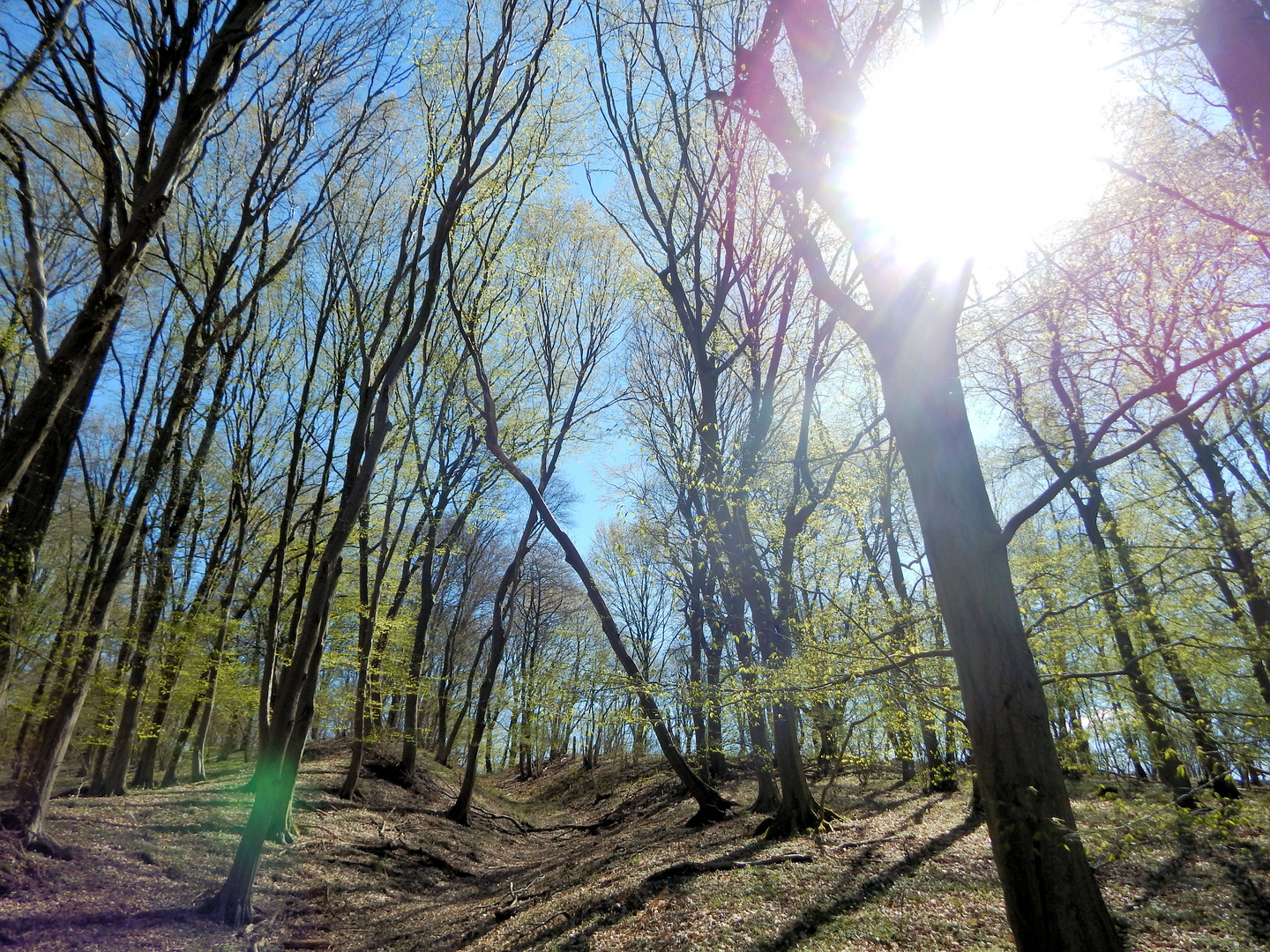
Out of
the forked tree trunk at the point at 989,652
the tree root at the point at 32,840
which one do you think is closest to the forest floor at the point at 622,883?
the tree root at the point at 32,840

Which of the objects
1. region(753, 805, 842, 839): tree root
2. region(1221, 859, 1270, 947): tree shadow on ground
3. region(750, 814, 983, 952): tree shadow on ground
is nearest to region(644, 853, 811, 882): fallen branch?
region(750, 814, 983, 952): tree shadow on ground

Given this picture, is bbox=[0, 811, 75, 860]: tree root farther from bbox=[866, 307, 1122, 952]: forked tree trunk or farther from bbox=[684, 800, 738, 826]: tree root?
bbox=[866, 307, 1122, 952]: forked tree trunk

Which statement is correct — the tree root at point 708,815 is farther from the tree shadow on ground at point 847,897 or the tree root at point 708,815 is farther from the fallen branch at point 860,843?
the tree shadow on ground at point 847,897

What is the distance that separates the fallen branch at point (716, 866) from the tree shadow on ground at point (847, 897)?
0.76m

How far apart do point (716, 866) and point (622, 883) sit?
1.17 metres

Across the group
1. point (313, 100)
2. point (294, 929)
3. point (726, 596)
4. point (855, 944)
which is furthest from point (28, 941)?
point (313, 100)

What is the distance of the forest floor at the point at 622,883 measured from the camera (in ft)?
16.8

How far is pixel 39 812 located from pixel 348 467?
196 inches

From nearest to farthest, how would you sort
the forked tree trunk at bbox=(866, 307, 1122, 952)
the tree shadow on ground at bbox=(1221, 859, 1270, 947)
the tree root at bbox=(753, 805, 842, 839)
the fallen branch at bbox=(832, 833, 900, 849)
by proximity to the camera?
the forked tree trunk at bbox=(866, 307, 1122, 952), the tree shadow on ground at bbox=(1221, 859, 1270, 947), the fallen branch at bbox=(832, 833, 900, 849), the tree root at bbox=(753, 805, 842, 839)

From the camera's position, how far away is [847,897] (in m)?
5.97

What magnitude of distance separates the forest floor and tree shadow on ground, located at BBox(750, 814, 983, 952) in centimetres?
2

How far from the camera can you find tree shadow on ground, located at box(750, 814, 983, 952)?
5199 millimetres

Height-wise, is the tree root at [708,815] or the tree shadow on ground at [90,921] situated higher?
the tree root at [708,815]

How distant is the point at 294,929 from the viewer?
727cm
